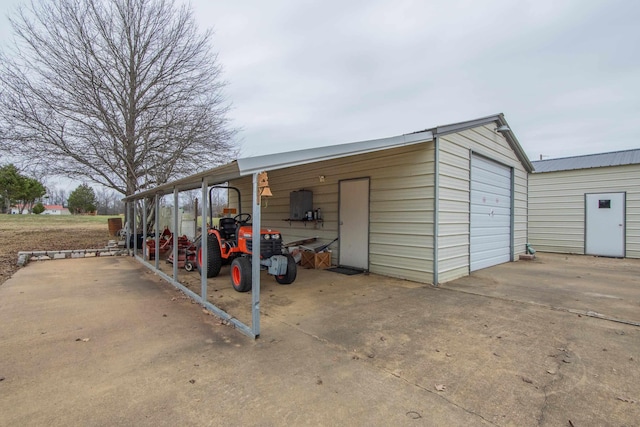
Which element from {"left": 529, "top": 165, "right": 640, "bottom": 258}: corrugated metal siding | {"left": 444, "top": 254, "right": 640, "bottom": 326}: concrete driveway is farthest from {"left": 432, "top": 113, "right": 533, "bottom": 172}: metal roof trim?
{"left": 444, "top": 254, "right": 640, "bottom": 326}: concrete driveway

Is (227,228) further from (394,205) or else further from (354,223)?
(394,205)

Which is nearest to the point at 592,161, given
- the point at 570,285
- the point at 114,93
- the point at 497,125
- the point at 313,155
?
the point at 497,125

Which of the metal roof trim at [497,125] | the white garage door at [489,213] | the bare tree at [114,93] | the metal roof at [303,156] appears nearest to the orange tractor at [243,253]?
the metal roof at [303,156]

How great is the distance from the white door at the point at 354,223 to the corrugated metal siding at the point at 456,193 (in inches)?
57.2

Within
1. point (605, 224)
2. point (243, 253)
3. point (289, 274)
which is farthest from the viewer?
point (605, 224)

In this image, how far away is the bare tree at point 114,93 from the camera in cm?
868

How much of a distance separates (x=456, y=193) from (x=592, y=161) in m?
6.99

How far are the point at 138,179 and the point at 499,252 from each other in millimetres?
11045

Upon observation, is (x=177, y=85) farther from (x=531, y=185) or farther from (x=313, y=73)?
(x=531, y=185)

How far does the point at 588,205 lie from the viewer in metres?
8.92

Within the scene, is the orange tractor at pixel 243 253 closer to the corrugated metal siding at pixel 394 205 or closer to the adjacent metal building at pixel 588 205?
the corrugated metal siding at pixel 394 205

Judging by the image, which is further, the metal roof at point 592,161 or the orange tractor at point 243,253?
the metal roof at point 592,161

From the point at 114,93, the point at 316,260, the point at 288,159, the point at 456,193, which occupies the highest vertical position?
the point at 114,93

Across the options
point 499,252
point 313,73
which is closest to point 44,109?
point 313,73
